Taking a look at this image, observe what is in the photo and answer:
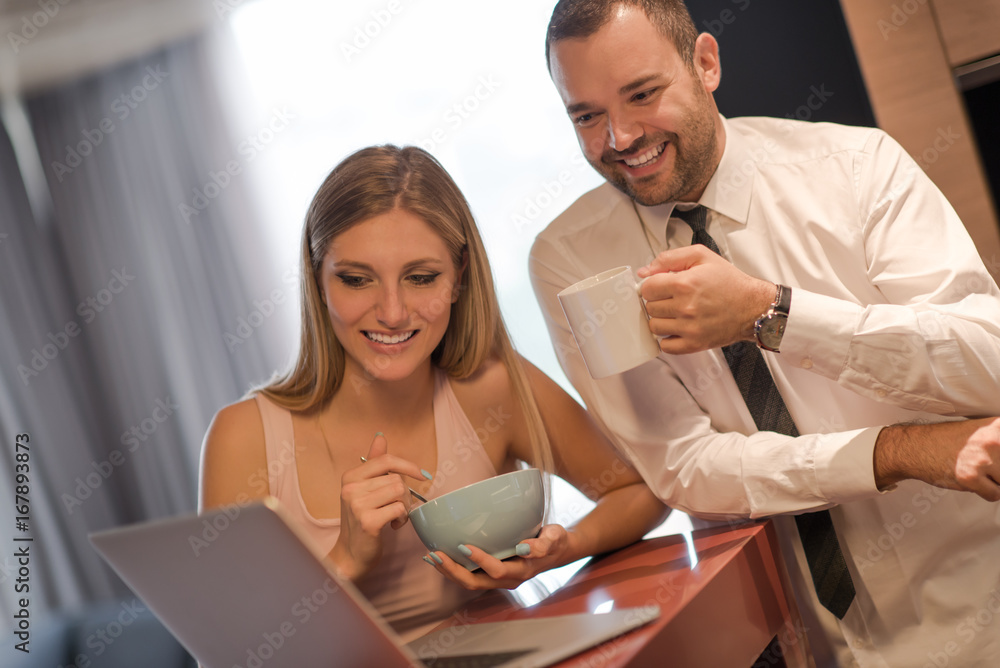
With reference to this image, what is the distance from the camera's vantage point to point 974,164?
1.47 meters

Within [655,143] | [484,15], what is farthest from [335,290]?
[484,15]

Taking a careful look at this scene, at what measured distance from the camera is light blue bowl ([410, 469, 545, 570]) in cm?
90

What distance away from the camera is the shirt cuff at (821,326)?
1035 millimetres

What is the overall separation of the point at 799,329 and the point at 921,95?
73cm

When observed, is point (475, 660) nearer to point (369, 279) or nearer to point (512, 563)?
point (512, 563)

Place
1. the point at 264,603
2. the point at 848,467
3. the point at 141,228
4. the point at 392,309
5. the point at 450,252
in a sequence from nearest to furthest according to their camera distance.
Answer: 1. the point at 264,603
2. the point at 848,467
3. the point at 392,309
4. the point at 450,252
5. the point at 141,228

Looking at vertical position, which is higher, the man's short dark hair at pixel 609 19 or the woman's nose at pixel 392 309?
the man's short dark hair at pixel 609 19

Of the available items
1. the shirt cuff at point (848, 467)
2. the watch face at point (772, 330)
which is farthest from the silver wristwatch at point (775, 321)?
the shirt cuff at point (848, 467)

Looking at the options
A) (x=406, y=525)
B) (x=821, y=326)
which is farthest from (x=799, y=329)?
(x=406, y=525)

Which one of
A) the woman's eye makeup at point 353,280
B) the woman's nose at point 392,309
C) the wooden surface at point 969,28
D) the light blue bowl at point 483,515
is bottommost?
the light blue bowl at point 483,515

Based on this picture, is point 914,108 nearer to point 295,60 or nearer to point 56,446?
point 295,60

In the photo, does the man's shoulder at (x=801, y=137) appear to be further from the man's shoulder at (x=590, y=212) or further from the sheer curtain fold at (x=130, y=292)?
the sheer curtain fold at (x=130, y=292)

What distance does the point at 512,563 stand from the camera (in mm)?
979

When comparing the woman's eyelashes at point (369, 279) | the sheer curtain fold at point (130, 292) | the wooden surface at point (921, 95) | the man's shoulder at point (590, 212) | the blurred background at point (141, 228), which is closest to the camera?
the woman's eyelashes at point (369, 279)
